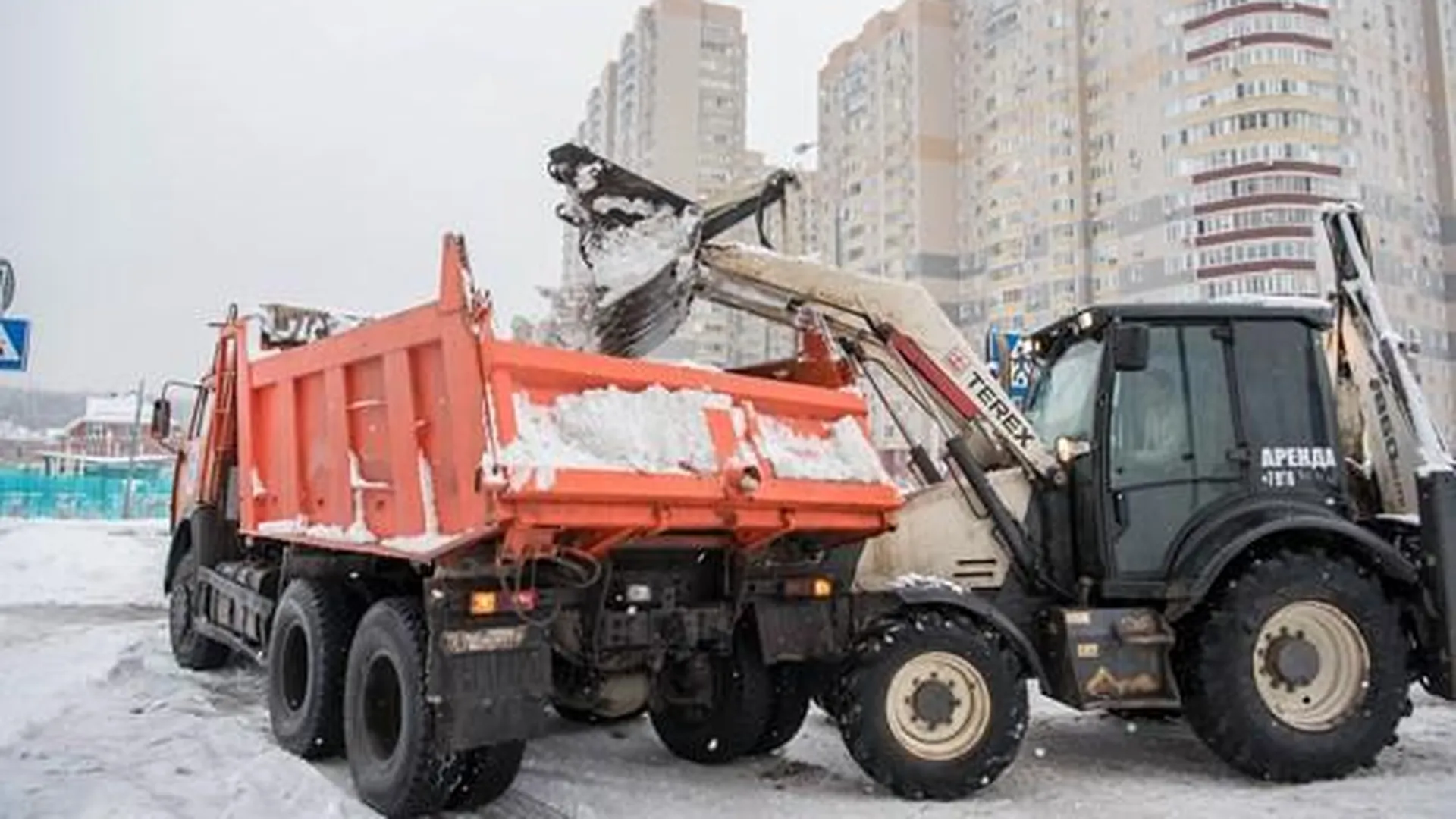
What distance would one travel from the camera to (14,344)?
829cm

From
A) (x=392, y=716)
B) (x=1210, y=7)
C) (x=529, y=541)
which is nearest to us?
(x=529, y=541)

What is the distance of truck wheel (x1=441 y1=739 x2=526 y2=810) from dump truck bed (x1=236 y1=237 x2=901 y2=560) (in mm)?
991

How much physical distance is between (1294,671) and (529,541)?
4140 millimetres

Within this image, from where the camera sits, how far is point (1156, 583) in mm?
6418

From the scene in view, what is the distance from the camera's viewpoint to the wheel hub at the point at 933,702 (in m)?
5.84

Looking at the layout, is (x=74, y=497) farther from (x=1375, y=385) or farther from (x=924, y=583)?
(x=1375, y=385)

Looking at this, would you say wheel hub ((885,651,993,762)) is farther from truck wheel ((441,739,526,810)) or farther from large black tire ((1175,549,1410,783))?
truck wheel ((441,739,526,810))

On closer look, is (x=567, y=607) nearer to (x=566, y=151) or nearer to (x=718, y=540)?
(x=718, y=540)

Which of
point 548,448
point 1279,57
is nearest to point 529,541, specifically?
point 548,448

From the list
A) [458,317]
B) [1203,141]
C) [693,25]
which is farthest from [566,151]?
[693,25]

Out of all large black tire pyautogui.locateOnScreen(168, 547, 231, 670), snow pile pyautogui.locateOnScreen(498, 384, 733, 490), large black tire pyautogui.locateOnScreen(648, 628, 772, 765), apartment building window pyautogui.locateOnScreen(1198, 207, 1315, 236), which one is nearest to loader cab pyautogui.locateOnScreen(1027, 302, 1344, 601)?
large black tire pyautogui.locateOnScreen(648, 628, 772, 765)

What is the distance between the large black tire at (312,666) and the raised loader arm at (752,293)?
206 centimetres

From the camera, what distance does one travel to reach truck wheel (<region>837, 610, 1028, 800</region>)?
575 cm

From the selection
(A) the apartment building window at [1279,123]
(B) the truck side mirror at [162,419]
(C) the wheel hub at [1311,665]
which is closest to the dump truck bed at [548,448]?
(C) the wheel hub at [1311,665]
